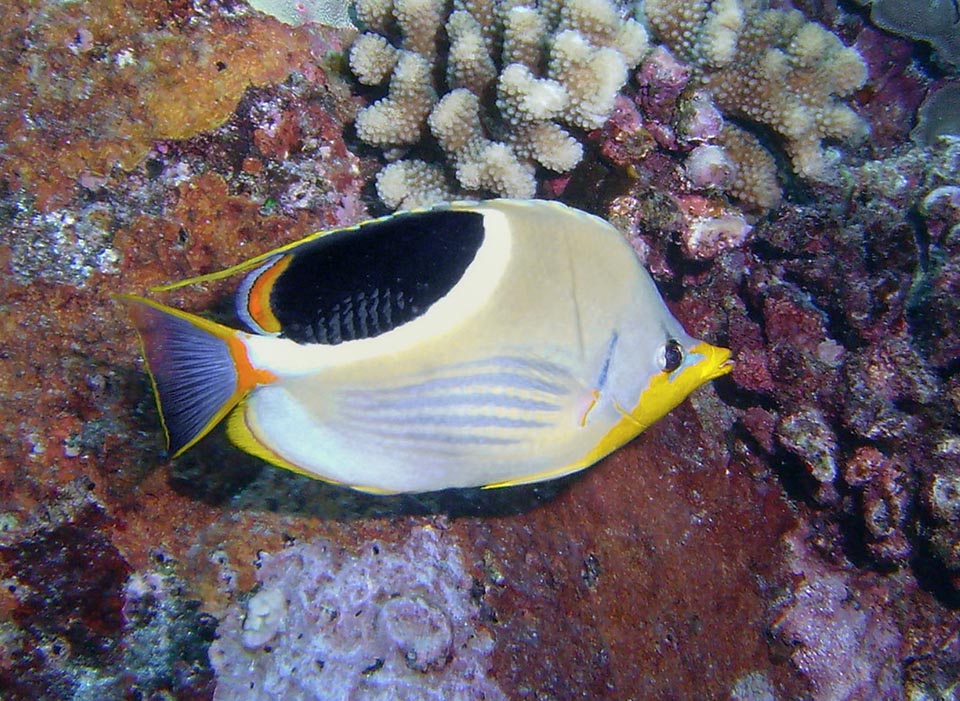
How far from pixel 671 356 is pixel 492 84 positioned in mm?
2019

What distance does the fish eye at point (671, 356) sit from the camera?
1519mm

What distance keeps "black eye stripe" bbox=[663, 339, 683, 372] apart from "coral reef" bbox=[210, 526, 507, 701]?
1313mm

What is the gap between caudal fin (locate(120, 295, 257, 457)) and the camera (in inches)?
51.1

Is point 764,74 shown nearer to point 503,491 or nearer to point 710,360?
point 710,360

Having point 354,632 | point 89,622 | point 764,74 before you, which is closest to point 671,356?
point 354,632

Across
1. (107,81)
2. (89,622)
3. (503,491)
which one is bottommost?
(89,622)

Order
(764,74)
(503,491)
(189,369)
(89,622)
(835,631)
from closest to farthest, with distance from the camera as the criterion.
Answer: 1. (189,369)
2. (89,622)
3. (503,491)
4. (835,631)
5. (764,74)

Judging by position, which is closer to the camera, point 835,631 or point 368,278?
point 368,278

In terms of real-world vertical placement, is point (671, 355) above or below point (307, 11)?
below

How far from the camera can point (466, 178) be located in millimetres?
2770

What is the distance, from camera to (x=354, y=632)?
216cm

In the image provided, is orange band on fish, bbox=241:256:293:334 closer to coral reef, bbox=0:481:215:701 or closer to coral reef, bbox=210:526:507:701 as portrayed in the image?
coral reef, bbox=210:526:507:701

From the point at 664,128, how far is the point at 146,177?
2.30m

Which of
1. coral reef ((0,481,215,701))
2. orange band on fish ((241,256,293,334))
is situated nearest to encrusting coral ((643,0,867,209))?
orange band on fish ((241,256,293,334))
